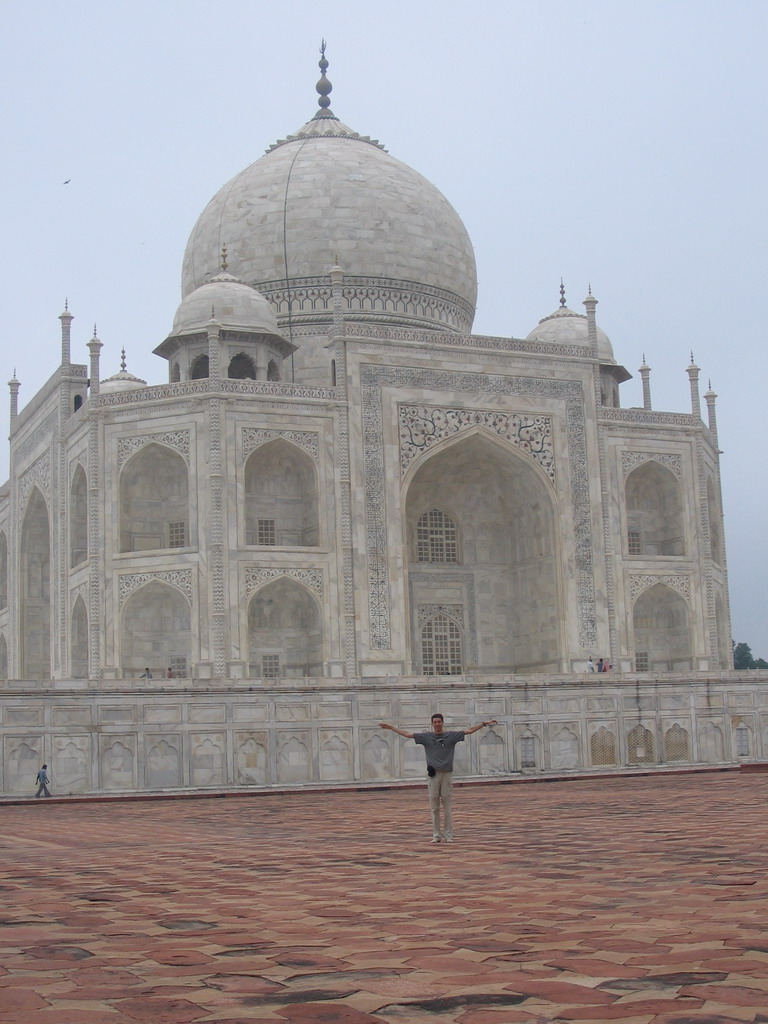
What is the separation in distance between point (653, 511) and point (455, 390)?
564cm

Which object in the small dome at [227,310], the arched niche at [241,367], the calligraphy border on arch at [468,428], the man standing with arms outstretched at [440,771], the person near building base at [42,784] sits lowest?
the person near building base at [42,784]

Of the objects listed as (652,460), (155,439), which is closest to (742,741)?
(652,460)

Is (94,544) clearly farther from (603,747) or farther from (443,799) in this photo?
(443,799)

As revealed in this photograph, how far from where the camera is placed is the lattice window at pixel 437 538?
98.6ft

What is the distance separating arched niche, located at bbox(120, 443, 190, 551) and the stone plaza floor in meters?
17.4

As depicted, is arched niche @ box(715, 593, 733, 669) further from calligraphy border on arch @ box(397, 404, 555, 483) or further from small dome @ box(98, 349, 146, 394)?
small dome @ box(98, 349, 146, 394)

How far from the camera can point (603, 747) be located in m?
20.7

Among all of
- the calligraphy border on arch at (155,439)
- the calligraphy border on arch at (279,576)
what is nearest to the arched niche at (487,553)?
the calligraphy border on arch at (279,576)

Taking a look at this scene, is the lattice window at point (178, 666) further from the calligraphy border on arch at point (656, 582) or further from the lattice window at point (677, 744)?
the lattice window at point (677, 744)

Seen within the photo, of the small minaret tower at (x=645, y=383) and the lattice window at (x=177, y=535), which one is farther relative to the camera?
the small minaret tower at (x=645, y=383)

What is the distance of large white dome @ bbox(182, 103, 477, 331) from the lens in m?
32.2

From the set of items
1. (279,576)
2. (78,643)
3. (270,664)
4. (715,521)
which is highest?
(715,521)

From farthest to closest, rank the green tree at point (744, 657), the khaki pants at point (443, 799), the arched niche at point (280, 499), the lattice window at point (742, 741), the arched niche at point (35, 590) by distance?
the green tree at point (744, 657)
the arched niche at point (35, 590)
the arched niche at point (280, 499)
the lattice window at point (742, 741)
the khaki pants at point (443, 799)

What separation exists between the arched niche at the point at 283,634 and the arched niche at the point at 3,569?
948cm
